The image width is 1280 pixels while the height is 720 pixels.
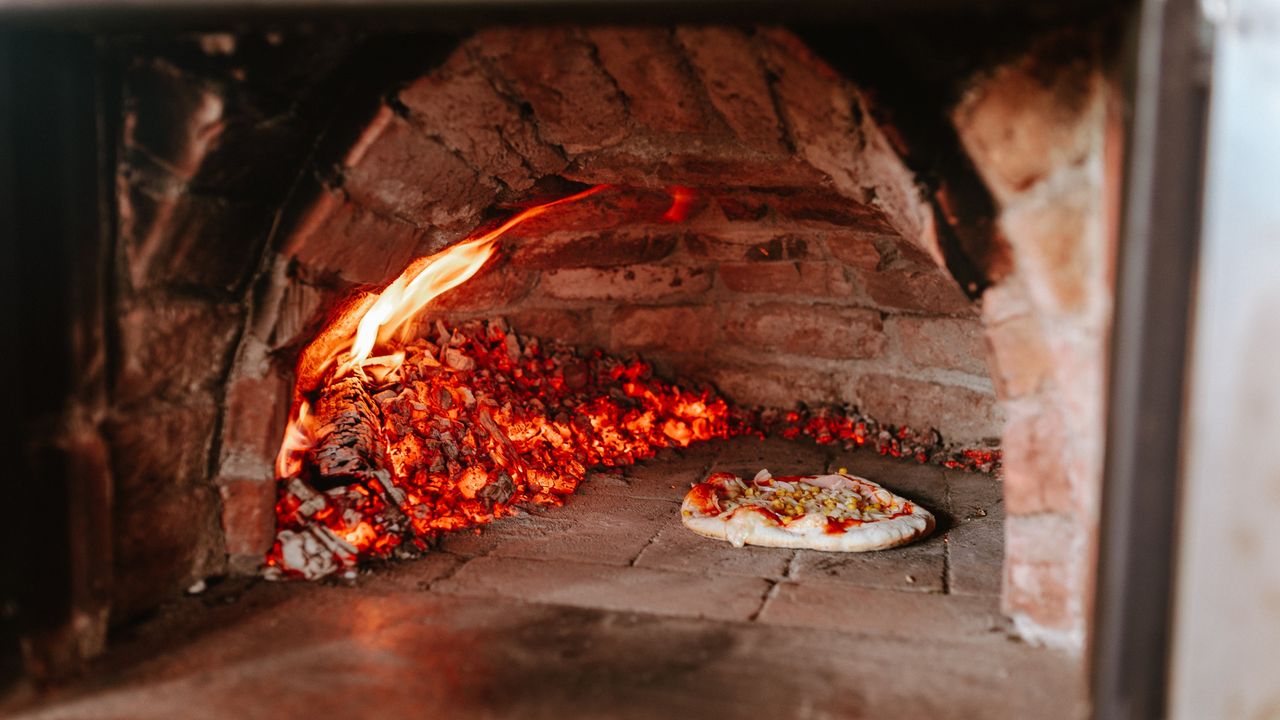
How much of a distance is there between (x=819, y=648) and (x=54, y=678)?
5.78 ft

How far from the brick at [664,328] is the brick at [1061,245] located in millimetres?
2675

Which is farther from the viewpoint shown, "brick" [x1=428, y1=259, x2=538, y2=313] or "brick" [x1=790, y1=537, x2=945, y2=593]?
"brick" [x1=428, y1=259, x2=538, y2=313]

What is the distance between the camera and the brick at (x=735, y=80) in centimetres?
206

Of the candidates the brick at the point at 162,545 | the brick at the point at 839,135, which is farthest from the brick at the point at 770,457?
the brick at the point at 162,545

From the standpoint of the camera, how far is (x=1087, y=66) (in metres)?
1.69

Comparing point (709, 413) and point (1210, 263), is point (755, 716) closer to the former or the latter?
point (1210, 263)

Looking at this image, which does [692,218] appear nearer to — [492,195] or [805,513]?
[492,195]

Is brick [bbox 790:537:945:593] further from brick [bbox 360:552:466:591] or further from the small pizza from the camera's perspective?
brick [bbox 360:552:466:591]

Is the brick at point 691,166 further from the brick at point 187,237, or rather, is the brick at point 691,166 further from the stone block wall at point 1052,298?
the brick at point 187,237

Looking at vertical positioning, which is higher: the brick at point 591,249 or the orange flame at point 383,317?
the brick at point 591,249

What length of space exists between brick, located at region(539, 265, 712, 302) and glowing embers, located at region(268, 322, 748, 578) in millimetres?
299

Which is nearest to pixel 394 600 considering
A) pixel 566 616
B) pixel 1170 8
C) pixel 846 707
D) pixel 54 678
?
pixel 566 616

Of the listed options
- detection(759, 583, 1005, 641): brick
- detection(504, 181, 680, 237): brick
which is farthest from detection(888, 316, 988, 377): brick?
detection(759, 583, 1005, 641): brick

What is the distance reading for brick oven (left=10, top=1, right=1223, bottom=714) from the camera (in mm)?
1808
